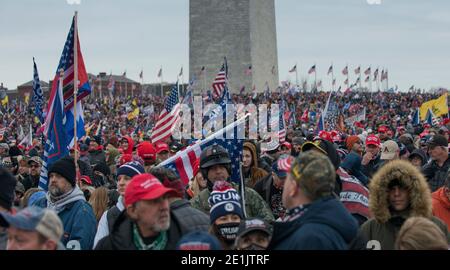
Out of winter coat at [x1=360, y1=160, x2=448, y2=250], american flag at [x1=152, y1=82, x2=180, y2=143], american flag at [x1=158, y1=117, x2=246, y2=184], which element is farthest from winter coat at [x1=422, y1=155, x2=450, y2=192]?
american flag at [x1=152, y1=82, x2=180, y2=143]

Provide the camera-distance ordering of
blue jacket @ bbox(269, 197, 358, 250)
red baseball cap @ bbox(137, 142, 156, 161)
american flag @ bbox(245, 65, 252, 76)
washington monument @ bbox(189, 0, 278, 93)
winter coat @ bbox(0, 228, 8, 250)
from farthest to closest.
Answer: washington monument @ bbox(189, 0, 278, 93) → american flag @ bbox(245, 65, 252, 76) → red baseball cap @ bbox(137, 142, 156, 161) → winter coat @ bbox(0, 228, 8, 250) → blue jacket @ bbox(269, 197, 358, 250)

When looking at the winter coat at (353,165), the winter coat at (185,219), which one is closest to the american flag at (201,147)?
the winter coat at (353,165)

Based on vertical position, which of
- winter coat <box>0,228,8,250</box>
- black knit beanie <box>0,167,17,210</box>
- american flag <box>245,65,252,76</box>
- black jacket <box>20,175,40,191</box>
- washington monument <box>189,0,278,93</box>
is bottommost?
black jacket <box>20,175,40,191</box>

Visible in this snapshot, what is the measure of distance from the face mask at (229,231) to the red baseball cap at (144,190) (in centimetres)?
84

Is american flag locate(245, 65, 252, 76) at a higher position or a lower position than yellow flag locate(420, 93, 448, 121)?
higher

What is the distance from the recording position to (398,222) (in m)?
4.41

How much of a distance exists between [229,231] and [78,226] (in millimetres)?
1256

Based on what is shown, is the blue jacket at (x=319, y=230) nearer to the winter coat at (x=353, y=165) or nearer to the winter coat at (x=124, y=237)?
the winter coat at (x=124, y=237)

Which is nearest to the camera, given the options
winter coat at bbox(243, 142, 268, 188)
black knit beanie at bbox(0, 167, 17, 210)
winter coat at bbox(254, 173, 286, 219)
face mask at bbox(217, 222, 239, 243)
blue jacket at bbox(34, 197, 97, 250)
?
face mask at bbox(217, 222, 239, 243)

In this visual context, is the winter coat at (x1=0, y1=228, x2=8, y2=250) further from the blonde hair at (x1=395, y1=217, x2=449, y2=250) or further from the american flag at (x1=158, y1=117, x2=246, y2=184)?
the american flag at (x1=158, y1=117, x2=246, y2=184)

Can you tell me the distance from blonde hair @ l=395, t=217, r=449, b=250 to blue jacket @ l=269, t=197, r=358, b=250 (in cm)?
36

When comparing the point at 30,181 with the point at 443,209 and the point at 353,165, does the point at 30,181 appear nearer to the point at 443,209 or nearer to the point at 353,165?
the point at 353,165

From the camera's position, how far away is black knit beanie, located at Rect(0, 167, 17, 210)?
491cm
